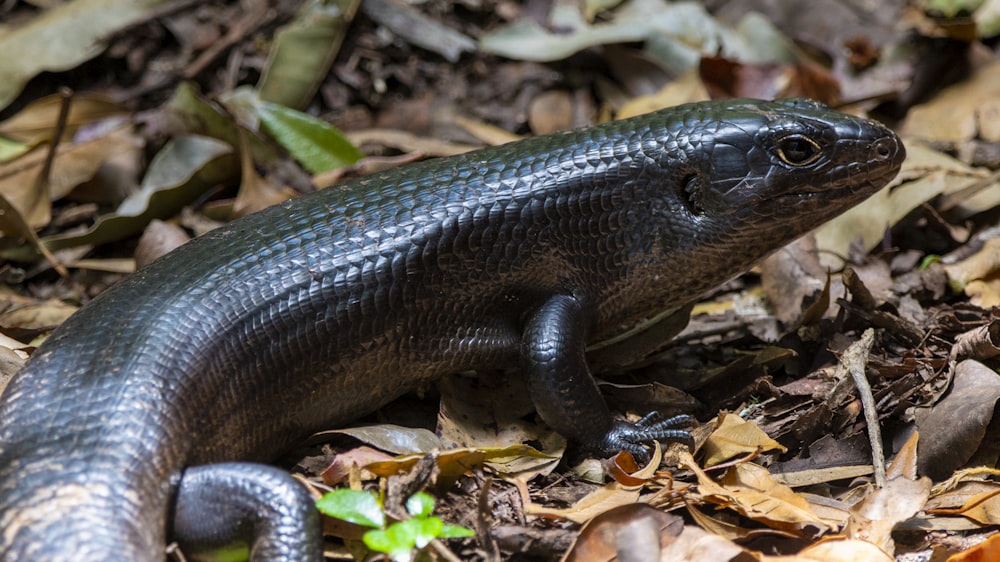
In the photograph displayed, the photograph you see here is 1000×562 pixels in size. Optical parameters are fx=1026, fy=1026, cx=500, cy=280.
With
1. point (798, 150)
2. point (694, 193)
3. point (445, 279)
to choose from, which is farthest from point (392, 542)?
point (798, 150)

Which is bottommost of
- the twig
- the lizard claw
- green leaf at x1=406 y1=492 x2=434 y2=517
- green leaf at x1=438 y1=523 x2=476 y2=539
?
the lizard claw

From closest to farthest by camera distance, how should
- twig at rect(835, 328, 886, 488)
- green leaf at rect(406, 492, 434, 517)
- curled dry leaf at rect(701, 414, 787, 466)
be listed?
green leaf at rect(406, 492, 434, 517) < twig at rect(835, 328, 886, 488) < curled dry leaf at rect(701, 414, 787, 466)

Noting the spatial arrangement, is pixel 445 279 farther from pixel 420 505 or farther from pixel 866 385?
pixel 866 385

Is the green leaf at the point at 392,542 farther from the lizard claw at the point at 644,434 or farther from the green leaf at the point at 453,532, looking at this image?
the lizard claw at the point at 644,434

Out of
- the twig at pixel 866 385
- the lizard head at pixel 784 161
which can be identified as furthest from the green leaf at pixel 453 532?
the lizard head at pixel 784 161

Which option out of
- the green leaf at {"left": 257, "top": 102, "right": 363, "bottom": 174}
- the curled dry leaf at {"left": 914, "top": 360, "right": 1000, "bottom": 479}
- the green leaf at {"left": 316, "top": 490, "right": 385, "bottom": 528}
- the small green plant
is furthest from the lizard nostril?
the green leaf at {"left": 257, "top": 102, "right": 363, "bottom": 174}

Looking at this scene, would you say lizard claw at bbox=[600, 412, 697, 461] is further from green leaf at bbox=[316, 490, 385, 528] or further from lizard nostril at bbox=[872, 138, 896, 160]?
lizard nostril at bbox=[872, 138, 896, 160]

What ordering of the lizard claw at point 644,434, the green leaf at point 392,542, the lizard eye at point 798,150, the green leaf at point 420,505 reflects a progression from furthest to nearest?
the lizard eye at point 798,150
the lizard claw at point 644,434
the green leaf at point 420,505
the green leaf at point 392,542
